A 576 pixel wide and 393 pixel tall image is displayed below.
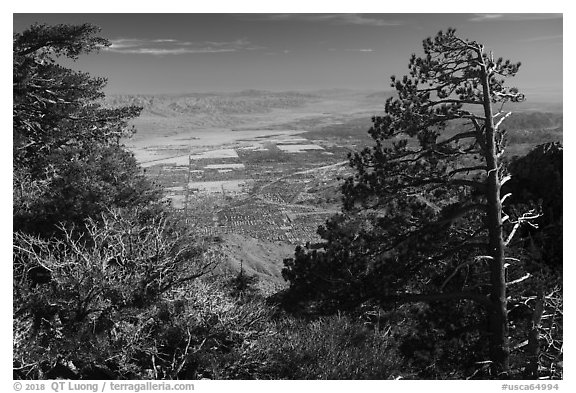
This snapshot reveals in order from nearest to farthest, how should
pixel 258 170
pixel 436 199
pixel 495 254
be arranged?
pixel 495 254, pixel 436 199, pixel 258 170

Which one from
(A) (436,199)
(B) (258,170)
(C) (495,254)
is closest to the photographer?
(C) (495,254)

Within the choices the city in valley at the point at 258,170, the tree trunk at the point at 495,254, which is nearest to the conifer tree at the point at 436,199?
the tree trunk at the point at 495,254

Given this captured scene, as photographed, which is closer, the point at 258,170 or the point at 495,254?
the point at 495,254

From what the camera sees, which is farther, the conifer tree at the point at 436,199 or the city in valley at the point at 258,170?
the city in valley at the point at 258,170

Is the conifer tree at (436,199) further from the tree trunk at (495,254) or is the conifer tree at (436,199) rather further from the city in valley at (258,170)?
the city in valley at (258,170)

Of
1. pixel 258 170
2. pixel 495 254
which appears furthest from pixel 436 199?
pixel 258 170

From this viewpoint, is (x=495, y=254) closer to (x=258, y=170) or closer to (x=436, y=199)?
(x=436, y=199)

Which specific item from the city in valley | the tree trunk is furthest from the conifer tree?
the city in valley

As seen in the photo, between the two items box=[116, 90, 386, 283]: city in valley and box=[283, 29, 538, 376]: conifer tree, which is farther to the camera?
box=[116, 90, 386, 283]: city in valley

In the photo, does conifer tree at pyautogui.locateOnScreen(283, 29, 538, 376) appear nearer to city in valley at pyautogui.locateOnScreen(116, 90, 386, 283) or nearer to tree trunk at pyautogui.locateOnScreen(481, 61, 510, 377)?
tree trunk at pyautogui.locateOnScreen(481, 61, 510, 377)
